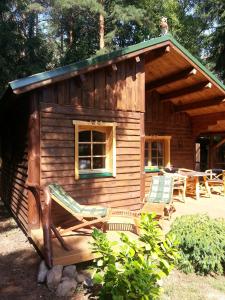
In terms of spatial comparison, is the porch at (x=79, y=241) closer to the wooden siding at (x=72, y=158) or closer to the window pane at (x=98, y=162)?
the wooden siding at (x=72, y=158)

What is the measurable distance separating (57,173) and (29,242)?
4.61 ft

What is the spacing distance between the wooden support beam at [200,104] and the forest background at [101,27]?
7.31 m

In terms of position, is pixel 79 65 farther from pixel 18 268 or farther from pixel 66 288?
pixel 66 288

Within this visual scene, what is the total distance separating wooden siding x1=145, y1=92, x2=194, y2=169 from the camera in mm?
9836

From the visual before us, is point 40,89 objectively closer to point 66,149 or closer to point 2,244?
point 66,149

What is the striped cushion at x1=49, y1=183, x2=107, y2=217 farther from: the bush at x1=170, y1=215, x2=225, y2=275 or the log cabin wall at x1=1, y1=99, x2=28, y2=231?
the bush at x1=170, y1=215, x2=225, y2=275

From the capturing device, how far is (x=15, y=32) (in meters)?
13.8

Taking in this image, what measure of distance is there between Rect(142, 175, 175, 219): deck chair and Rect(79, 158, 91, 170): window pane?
1.50 metres

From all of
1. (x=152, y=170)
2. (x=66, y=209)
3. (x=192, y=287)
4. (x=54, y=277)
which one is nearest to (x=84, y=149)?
(x=66, y=209)

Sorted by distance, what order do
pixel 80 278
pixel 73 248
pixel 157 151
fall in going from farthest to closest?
1. pixel 157 151
2. pixel 73 248
3. pixel 80 278

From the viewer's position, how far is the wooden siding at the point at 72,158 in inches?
223

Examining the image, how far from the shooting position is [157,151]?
33.8 feet

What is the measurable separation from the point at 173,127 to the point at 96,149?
179 inches

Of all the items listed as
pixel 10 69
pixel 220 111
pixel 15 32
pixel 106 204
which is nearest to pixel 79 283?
pixel 106 204
